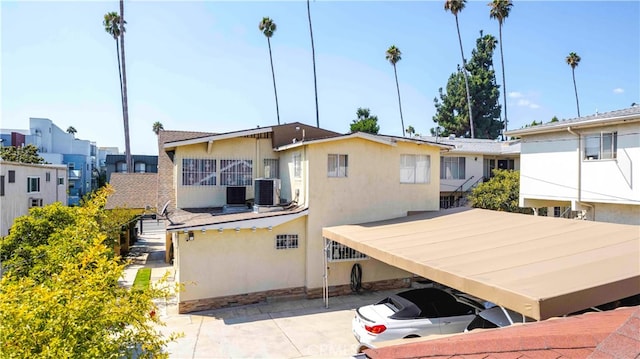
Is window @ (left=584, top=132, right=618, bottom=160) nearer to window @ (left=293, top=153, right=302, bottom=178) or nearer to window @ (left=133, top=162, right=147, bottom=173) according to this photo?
window @ (left=293, top=153, right=302, bottom=178)

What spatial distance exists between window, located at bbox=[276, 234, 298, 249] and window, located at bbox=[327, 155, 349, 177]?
9.70ft

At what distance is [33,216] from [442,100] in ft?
161

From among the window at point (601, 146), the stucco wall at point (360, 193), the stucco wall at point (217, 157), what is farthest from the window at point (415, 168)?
the window at point (601, 146)

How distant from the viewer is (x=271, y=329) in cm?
1182

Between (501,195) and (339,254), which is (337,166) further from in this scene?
(501,195)

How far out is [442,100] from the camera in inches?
2060

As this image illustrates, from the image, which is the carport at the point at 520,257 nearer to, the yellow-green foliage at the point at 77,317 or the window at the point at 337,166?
the window at the point at 337,166

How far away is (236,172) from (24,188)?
1626 cm

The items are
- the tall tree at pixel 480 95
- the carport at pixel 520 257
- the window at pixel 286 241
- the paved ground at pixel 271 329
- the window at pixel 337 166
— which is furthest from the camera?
the tall tree at pixel 480 95

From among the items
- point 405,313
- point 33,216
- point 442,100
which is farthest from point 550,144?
point 442,100

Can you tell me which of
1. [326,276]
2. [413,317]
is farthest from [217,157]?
[413,317]

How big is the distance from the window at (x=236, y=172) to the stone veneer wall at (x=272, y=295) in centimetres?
608

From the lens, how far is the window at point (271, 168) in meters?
18.9

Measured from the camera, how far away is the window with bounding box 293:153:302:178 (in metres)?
16.1
